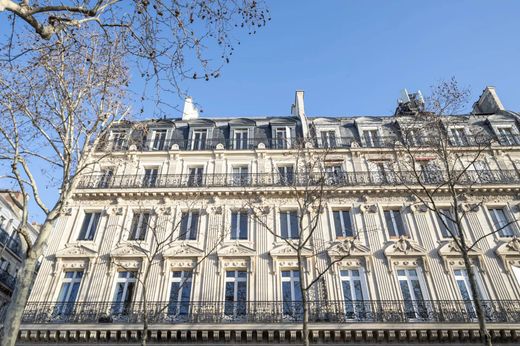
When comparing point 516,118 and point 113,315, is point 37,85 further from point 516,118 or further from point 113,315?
point 516,118

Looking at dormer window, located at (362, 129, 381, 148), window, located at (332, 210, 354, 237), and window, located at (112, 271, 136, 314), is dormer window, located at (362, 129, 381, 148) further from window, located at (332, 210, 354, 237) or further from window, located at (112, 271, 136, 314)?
window, located at (112, 271, 136, 314)

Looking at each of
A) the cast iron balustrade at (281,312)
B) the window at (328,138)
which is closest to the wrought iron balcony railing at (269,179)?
the window at (328,138)

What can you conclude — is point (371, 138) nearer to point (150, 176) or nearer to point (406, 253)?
point (406, 253)

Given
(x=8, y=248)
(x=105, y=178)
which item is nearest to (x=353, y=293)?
(x=105, y=178)

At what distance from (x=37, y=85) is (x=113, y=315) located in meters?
9.73

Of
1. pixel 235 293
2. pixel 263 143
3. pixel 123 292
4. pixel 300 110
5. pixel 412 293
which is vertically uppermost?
pixel 300 110

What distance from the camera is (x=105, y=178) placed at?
814 inches

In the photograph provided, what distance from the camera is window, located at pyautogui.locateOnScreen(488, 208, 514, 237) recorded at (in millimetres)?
18188

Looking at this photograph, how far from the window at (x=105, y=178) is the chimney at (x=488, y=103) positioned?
80.8ft

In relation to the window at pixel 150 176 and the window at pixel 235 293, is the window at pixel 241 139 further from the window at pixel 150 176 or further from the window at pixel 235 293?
the window at pixel 235 293

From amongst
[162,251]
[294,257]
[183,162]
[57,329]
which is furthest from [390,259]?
[57,329]

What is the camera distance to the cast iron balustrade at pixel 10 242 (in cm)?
2566

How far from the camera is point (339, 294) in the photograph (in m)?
16.3

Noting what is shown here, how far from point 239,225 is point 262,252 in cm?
202
